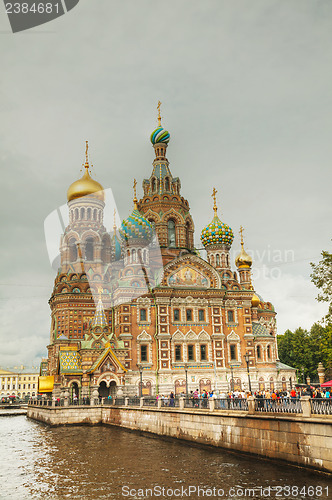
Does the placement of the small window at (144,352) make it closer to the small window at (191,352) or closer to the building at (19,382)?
the small window at (191,352)

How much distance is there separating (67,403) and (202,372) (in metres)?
14.8

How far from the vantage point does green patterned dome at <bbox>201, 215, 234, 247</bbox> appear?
55.4 meters

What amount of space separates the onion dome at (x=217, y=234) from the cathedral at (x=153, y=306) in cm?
12

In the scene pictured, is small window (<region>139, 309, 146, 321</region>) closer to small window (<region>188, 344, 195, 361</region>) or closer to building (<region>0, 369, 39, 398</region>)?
small window (<region>188, 344, 195, 361</region>)

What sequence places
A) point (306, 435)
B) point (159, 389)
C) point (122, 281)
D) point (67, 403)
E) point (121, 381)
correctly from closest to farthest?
point (306, 435)
point (67, 403)
point (121, 381)
point (159, 389)
point (122, 281)

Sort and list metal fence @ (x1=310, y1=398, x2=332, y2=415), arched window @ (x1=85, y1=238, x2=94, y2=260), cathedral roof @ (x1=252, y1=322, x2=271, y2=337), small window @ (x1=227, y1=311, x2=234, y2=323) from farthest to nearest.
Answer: arched window @ (x1=85, y1=238, x2=94, y2=260) → cathedral roof @ (x1=252, y1=322, x2=271, y2=337) → small window @ (x1=227, y1=311, x2=234, y2=323) → metal fence @ (x1=310, y1=398, x2=332, y2=415)

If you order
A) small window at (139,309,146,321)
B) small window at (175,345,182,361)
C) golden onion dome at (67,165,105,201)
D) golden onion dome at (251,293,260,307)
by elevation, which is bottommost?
small window at (175,345,182,361)

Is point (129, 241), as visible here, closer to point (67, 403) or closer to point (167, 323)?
point (167, 323)

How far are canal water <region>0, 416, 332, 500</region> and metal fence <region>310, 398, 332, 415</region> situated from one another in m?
2.02

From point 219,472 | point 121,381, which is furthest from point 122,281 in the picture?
point 219,472

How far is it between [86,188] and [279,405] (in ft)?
141

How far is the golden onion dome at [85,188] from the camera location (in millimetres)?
57031

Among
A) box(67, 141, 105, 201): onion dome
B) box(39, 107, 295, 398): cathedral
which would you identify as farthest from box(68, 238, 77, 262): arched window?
box(67, 141, 105, 201): onion dome

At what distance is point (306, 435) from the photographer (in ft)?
53.5
